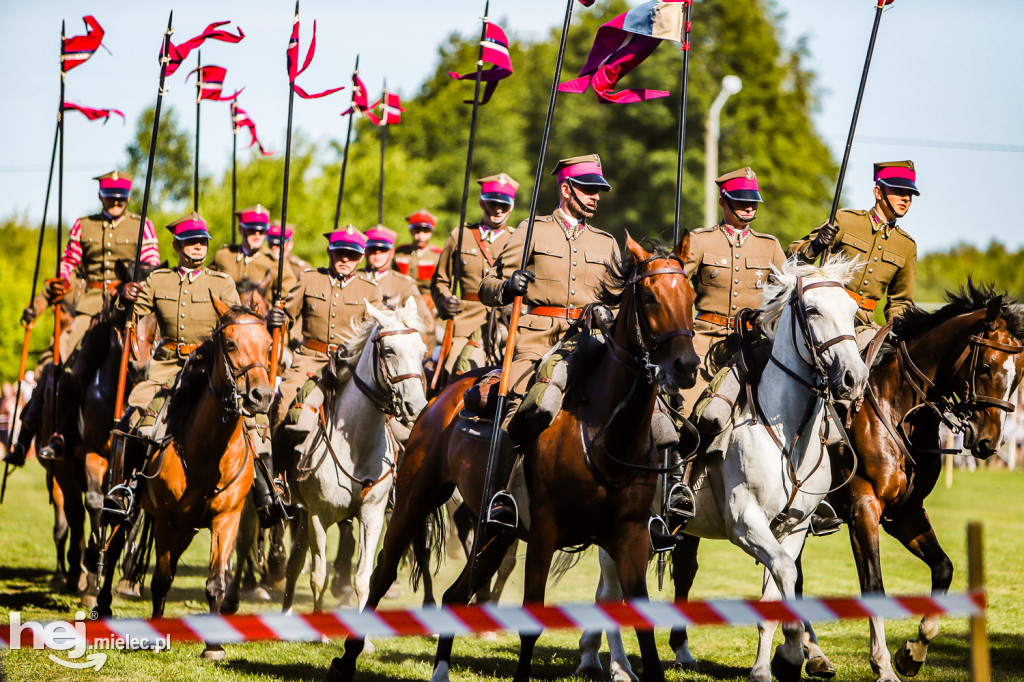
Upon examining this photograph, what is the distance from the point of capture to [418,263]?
54.6ft

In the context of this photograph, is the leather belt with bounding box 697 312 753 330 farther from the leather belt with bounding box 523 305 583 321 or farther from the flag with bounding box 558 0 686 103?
the flag with bounding box 558 0 686 103

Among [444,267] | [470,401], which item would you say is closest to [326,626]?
[470,401]

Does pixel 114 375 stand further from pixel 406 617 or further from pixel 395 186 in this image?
pixel 395 186

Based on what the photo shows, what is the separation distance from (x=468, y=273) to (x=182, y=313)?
359cm

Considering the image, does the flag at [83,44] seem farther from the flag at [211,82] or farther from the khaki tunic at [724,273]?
the khaki tunic at [724,273]

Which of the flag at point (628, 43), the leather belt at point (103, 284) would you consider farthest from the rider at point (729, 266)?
the leather belt at point (103, 284)

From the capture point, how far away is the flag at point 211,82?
13859 mm

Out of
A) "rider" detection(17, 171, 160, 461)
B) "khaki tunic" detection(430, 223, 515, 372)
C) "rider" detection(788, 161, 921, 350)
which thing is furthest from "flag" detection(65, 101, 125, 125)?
"rider" detection(788, 161, 921, 350)

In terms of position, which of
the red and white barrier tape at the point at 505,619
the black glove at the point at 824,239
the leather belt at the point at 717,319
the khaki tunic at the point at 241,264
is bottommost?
the red and white barrier tape at the point at 505,619

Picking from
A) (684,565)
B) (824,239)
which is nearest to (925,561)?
(684,565)

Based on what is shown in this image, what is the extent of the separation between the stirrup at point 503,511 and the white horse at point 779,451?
145cm

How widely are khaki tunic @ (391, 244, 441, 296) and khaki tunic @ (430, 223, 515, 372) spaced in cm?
285

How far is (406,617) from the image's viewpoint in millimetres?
4543

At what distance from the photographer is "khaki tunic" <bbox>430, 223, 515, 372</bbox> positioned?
12367mm
